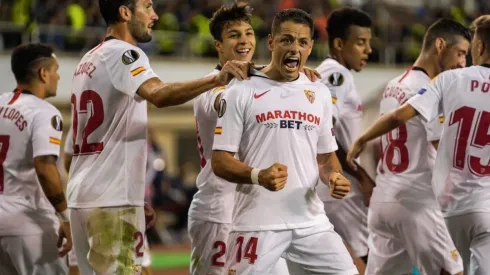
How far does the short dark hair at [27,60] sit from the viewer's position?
7.81 meters

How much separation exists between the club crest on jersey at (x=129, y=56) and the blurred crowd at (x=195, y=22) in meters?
13.1

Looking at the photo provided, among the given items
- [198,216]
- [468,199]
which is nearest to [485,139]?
[468,199]

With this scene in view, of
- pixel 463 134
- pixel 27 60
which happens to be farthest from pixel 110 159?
pixel 463 134

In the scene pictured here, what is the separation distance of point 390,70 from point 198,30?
18.1ft

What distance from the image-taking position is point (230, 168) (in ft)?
19.4

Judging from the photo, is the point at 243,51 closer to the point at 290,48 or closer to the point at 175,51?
the point at 290,48

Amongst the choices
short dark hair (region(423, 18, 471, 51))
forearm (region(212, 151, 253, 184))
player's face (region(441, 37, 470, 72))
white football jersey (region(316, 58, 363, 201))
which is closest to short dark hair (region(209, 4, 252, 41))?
white football jersey (region(316, 58, 363, 201))

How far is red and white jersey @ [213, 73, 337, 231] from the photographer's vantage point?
6102mm

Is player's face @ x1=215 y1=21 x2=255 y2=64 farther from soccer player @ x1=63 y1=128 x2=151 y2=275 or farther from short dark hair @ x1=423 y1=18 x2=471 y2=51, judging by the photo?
short dark hair @ x1=423 y1=18 x2=471 y2=51

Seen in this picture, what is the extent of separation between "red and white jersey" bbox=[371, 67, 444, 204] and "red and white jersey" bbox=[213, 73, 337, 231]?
1.96 m

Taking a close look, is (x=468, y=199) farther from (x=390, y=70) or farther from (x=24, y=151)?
(x=390, y=70)

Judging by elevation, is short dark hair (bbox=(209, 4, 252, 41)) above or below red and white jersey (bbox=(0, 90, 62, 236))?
above

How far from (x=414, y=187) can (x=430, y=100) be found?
1.15 metres

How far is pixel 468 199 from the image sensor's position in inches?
275
